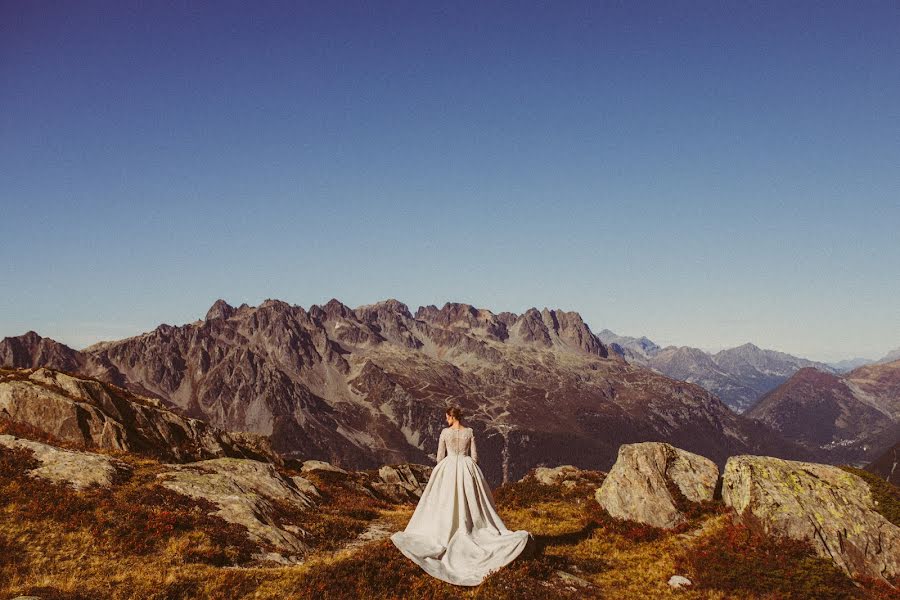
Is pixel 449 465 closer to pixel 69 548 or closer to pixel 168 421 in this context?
pixel 69 548

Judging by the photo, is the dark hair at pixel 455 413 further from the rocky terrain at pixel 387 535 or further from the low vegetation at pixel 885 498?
the low vegetation at pixel 885 498

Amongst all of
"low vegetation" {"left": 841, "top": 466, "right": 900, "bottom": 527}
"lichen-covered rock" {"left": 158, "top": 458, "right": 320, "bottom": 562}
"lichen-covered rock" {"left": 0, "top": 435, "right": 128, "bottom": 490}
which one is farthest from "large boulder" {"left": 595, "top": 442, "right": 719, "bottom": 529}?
"lichen-covered rock" {"left": 0, "top": 435, "right": 128, "bottom": 490}

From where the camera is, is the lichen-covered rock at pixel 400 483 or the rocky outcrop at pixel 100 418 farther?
the lichen-covered rock at pixel 400 483

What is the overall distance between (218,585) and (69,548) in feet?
18.5

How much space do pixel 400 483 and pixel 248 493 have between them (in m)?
33.4

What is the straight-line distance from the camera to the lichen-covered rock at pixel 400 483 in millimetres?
49231

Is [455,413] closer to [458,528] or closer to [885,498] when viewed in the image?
[458,528]

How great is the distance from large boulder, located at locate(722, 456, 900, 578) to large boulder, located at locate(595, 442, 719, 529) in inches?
113

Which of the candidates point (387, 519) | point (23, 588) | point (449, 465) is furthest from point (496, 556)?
point (387, 519)

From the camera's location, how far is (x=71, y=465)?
22328 millimetres

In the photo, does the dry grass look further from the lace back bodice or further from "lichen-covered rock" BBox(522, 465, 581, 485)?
"lichen-covered rock" BBox(522, 465, 581, 485)

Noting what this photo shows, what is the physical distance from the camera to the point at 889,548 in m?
19.6

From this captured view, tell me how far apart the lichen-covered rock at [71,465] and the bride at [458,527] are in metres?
14.6

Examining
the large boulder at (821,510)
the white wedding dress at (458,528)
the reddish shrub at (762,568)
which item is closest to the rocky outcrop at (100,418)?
the white wedding dress at (458,528)
